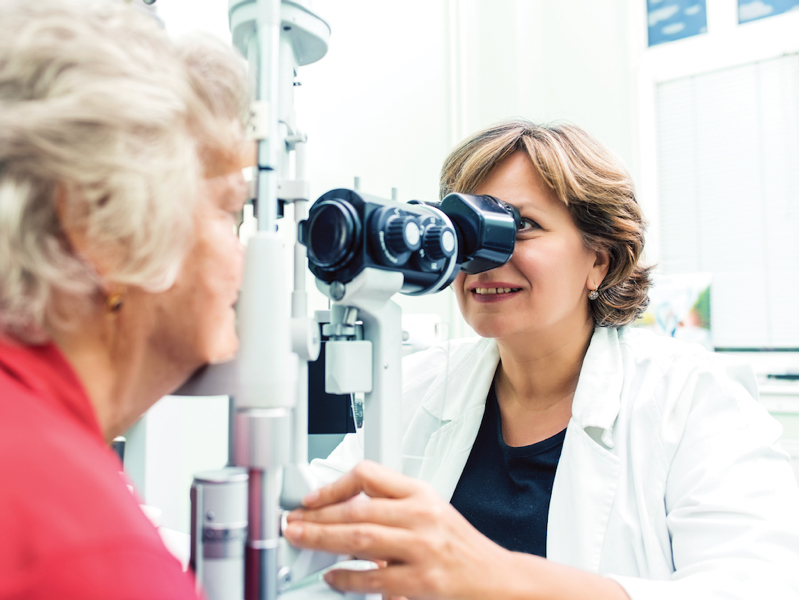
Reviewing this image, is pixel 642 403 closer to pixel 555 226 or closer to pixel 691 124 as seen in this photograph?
pixel 555 226

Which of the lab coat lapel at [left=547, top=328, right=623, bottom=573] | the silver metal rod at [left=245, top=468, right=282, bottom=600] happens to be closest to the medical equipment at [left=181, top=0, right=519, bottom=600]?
the silver metal rod at [left=245, top=468, right=282, bottom=600]

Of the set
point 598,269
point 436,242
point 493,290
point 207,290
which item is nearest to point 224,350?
point 207,290

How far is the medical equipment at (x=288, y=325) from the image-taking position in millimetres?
530

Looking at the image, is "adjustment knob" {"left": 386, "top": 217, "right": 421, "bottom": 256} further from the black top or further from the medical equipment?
the black top

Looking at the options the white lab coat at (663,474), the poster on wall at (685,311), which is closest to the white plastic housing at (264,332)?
the white lab coat at (663,474)

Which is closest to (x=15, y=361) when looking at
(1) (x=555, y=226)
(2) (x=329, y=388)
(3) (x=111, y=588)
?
(3) (x=111, y=588)

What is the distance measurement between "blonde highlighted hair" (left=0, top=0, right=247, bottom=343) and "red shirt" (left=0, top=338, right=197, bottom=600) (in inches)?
3.5

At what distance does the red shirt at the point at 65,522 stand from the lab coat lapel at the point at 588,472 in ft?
2.46

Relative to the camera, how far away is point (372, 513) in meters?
0.60

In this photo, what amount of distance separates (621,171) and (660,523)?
648 millimetres

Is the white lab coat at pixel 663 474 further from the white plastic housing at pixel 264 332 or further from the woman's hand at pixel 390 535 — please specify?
the white plastic housing at pixel 264 332

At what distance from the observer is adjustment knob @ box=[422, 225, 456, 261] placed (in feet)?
2.35

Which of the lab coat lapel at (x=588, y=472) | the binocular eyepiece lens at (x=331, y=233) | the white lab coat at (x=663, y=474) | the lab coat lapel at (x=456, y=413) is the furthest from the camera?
the lab coat lapel at (x=456, y=413)

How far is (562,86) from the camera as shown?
2936mm
